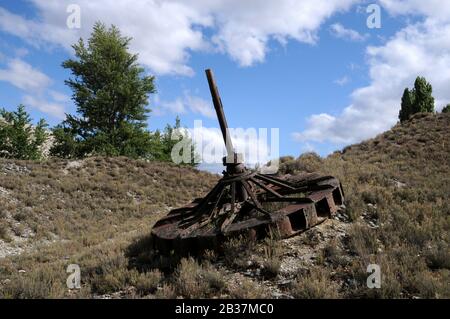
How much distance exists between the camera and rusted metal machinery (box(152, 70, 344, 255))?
270 inches

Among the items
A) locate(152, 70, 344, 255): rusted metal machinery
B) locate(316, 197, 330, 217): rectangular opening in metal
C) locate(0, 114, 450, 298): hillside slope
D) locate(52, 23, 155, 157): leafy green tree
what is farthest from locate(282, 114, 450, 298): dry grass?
locate(52, 23, 155, 157): leafy green tree

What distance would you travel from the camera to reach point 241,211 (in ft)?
26.6

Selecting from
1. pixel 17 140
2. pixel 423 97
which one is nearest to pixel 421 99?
pixel 423 97

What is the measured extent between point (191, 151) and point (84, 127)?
12006mm

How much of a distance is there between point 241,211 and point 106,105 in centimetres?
2792

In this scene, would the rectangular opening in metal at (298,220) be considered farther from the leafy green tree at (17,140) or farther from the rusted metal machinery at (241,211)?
the leafy green tree at (17,140)

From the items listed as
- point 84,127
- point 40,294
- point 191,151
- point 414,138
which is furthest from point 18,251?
point 191,151

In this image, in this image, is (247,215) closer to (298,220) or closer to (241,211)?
(241,211)

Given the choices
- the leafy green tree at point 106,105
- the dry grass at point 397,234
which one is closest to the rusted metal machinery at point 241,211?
the dry grass at point 397,234

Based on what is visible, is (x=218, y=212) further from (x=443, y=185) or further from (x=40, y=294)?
(x=443, y=185)

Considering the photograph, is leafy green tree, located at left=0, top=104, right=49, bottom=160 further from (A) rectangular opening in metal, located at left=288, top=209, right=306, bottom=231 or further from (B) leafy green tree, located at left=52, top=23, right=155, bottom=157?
(A) rectangular opening in metal, located at left=288, top=209, right=306, bottom=231

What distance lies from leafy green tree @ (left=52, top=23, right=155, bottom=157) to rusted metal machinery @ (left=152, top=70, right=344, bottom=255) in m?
24.8

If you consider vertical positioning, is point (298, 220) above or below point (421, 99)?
below

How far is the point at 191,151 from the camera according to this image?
4184cm
